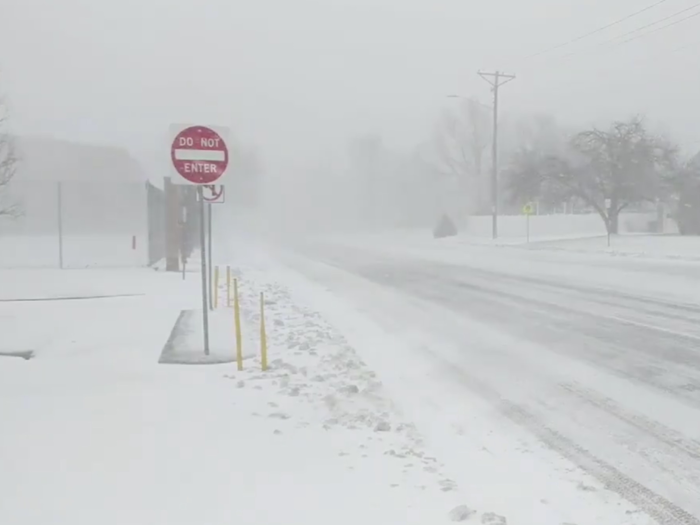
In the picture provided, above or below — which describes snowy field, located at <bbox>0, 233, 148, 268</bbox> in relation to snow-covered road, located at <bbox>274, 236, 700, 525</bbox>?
above

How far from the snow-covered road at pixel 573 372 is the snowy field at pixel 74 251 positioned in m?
12.8

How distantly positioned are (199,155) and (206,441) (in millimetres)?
3896

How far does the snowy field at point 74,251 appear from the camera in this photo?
2641cm

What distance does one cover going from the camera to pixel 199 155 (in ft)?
27.9

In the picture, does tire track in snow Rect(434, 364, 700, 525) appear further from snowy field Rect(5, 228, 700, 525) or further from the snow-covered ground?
the snow-covered ground

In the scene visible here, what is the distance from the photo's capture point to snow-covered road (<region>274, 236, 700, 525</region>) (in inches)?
206

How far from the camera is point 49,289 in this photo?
1719 cm

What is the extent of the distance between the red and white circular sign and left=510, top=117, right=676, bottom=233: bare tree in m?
35.3

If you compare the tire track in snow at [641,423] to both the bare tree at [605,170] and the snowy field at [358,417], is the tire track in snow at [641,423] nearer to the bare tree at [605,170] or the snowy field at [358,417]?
the snowy field at [358,417]

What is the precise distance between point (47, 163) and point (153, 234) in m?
44.5

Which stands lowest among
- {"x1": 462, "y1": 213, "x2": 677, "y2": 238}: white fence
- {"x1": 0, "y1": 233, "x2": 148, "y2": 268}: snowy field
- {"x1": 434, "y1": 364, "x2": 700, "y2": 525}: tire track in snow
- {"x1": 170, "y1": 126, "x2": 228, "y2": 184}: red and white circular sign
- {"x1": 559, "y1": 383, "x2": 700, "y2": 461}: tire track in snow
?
{"x1": 434, "y1": 364, "x2": 700, "y2": 525}: tire track in snow

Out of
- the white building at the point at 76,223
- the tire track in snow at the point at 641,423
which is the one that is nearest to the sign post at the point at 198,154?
the tire track in snow at the point at 641,423

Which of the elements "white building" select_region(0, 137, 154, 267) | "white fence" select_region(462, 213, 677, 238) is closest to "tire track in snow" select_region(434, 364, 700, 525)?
"white building" select_region(0, 137, 154, 267)

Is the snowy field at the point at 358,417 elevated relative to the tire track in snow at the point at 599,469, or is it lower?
elevated
